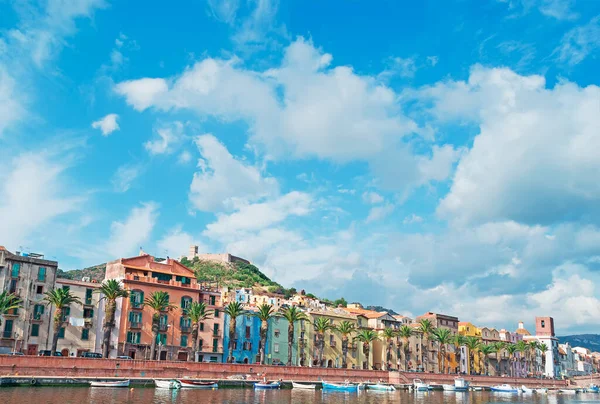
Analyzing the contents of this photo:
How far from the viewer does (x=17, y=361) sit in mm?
71438

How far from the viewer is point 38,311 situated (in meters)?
90.9

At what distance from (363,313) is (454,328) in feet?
112

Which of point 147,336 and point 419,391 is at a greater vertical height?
point 147,336

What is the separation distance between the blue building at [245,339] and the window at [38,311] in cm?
3290

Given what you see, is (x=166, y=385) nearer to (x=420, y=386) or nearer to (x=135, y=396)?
(x=135, y=396)

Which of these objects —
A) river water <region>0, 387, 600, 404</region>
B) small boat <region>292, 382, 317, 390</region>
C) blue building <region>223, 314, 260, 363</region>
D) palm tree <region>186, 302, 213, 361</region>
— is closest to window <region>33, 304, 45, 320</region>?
palm tree <region>186, 302, 213, 361</region>

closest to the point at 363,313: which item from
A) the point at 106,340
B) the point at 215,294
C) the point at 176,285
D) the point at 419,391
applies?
the point at 419,391

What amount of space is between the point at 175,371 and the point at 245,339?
3017cm

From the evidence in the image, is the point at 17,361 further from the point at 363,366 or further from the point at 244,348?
the point at 363,366

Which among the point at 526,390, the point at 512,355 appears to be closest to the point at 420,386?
the point at 526,390

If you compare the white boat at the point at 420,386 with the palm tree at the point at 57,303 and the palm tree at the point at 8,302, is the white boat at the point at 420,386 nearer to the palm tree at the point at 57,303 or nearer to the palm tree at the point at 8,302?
the palm tree at the point at 57,303

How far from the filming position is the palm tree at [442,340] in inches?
5502

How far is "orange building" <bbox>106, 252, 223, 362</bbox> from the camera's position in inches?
3885

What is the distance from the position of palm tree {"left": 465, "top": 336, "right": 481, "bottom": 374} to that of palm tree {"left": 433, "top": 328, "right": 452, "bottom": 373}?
15.7 ft
